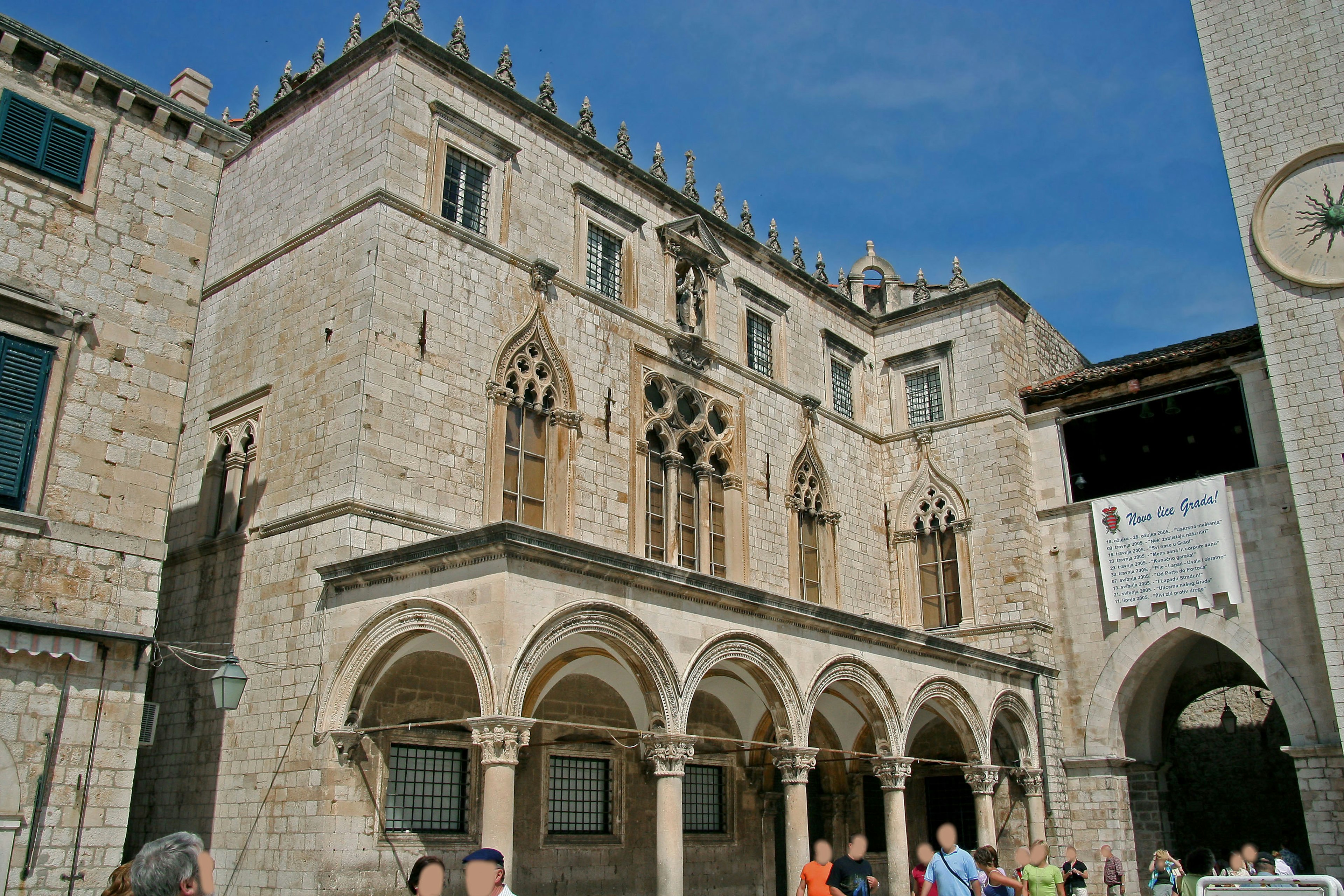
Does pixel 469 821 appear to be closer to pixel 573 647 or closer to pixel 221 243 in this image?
pixel 573 647

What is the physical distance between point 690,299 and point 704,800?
32.4ft

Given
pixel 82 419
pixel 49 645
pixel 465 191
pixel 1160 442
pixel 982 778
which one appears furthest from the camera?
pixel 1160 442

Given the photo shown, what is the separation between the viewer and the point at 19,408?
11.9m

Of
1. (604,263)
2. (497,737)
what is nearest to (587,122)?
(604,263)

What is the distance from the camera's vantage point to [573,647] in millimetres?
14961

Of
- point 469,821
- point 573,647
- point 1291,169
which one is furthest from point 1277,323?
point 469,821

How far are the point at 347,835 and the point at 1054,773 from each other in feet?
49.8

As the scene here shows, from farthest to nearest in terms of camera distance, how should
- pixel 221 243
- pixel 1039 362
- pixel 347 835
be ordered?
pixel 1039 362 < pixel 221 243 < pixel 347 835

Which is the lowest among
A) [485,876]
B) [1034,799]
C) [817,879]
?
[817,879]

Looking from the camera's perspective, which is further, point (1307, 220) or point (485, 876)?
point (1307, 220)

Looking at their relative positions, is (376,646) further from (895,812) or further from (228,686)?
(895,812)

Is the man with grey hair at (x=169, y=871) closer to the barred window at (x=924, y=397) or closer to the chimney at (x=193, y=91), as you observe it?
the chimney at (x=193, y=91)

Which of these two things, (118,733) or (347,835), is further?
(347,835)

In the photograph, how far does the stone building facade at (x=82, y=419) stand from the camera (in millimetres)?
11391
